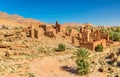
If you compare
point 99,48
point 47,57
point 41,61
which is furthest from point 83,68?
point 99,48

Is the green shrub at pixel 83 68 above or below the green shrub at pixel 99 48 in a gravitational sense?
below

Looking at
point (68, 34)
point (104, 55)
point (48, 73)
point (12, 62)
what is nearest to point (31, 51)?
point (12, 62)

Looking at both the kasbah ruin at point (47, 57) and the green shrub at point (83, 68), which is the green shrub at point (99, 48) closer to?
the kasbah ruin at point (47, 57)

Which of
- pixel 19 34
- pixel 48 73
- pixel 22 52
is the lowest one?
pixel 48 73

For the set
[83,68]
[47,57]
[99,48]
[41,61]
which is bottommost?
[83,68]

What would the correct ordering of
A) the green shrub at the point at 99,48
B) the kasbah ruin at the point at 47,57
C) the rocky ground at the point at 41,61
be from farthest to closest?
1. the green shrub at the point at 99,48
2. the kasbah ruin at the point at 47,57
3. the rocky ground at the point at 41,61

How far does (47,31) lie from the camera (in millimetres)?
49125

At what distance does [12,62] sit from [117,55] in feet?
52.7

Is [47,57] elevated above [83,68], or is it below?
above

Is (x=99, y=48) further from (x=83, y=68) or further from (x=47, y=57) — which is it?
(x=83, y=68)

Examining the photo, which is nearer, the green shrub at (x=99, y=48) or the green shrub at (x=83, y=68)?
the green shrub at (x=83, y=68)

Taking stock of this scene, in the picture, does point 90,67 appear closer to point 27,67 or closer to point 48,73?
point 48,73

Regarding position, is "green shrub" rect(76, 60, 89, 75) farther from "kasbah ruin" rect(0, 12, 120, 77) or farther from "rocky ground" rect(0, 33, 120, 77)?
"rocky ground" rect(0, 33, 120, 77)

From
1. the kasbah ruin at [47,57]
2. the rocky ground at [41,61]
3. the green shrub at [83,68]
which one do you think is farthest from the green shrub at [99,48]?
the green shrub at [83,68]
